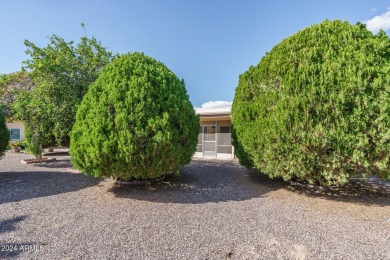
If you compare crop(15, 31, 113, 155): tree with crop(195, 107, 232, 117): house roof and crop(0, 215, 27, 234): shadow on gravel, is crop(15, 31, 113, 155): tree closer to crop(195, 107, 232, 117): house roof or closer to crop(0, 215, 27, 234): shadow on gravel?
crop(0, 215, 27, 234): shadow on gravel

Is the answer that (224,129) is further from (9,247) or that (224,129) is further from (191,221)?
(9,247)

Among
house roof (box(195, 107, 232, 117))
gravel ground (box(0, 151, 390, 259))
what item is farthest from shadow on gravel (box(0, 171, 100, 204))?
house roof (box(195, 107, 232, 117))

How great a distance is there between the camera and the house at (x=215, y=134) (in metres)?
12.3

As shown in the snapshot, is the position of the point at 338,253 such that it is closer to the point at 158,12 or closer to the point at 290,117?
the point at 290,117

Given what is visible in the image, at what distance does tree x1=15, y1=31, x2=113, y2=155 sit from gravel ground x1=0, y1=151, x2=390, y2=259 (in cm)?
263

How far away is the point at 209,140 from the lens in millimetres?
13281

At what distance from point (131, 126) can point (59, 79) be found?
4845mm

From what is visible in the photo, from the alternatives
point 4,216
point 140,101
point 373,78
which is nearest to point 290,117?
point 373,78

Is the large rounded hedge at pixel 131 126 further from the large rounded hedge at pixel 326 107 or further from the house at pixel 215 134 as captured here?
the house at pixel 215 134

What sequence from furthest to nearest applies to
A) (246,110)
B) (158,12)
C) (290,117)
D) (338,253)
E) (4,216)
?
(158,12) < (246,110) < (290,117) < (4,216) < (338,253)

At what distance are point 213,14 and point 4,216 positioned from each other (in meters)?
8.91

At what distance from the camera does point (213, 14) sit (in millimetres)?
8328

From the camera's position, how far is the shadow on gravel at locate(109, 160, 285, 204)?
5.15 metres

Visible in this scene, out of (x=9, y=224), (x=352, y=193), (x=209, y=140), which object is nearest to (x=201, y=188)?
(x=352, y=193)
